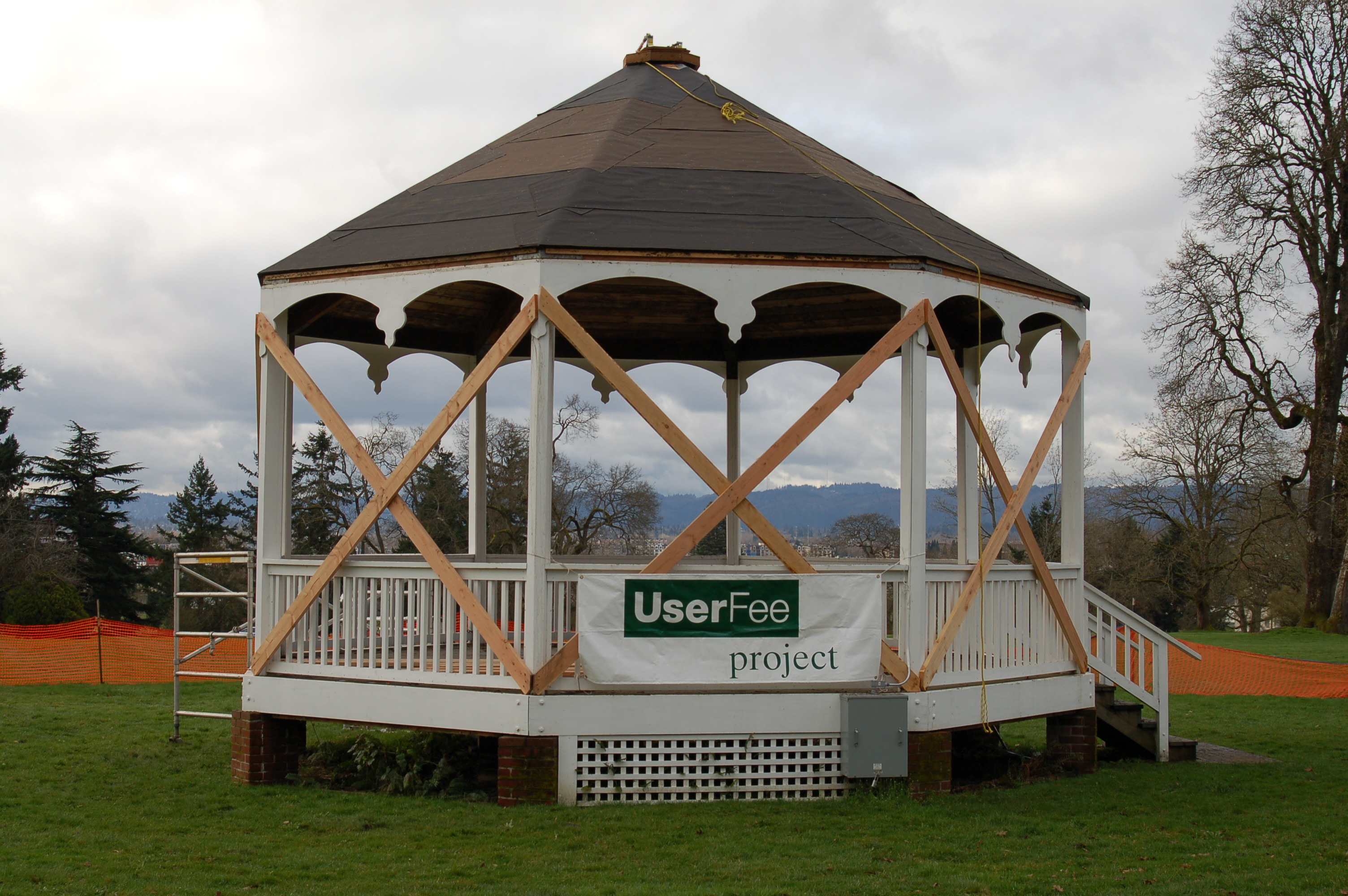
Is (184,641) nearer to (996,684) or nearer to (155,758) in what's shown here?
(155,758)

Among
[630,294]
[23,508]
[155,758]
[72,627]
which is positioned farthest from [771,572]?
[23,508]

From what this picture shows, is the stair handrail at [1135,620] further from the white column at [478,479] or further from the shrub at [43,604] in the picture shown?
the shrub at [43,604]

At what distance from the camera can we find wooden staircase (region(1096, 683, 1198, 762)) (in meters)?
12.9

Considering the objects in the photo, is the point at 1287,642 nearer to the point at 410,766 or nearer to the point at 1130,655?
the point at 1130,655

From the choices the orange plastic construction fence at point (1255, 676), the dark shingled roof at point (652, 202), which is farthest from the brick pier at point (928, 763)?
the orange plastic construction fence at point (1255, 676)

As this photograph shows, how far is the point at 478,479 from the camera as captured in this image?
13609 mm

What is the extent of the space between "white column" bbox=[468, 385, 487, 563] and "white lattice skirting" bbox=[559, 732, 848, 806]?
364 centimetres

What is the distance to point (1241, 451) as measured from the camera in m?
39.0

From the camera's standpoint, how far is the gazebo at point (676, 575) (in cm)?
957

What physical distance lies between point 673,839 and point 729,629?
1791 mm

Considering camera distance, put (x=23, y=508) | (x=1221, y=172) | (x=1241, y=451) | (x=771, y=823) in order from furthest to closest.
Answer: (x=23, y=508), (x=1241, y=451), (x=1221, y=172), (x=771, y=823)

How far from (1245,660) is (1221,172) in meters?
17.0

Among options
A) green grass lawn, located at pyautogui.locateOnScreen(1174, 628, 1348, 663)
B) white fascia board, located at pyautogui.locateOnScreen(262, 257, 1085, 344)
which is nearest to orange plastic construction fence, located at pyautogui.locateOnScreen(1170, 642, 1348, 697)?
green grass lawn, located at pyautogui.locateOnScreen(1174, 628, 1348, 663)

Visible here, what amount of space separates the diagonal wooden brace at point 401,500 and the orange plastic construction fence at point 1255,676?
15.5 m
